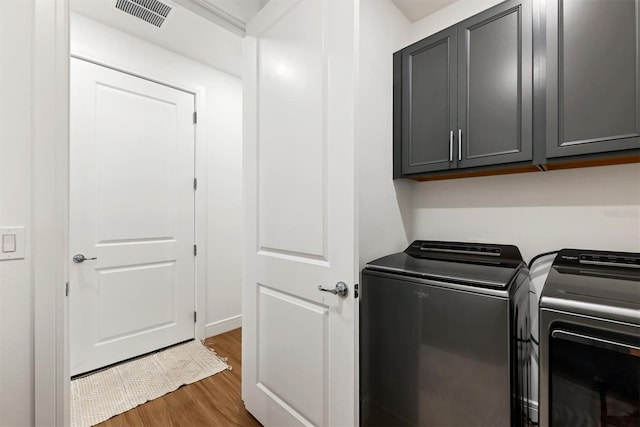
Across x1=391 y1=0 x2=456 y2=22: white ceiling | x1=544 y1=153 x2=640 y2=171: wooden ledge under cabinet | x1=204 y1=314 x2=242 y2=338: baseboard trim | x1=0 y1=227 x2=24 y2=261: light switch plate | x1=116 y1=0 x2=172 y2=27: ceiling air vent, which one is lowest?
x1=204 y1=314 x2=242 y2=338: baseboard trim

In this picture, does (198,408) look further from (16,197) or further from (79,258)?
(16,197)

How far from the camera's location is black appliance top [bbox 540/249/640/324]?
904 mm

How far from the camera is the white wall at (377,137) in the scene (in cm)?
152

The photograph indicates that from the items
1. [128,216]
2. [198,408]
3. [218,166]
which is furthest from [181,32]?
[198,408]

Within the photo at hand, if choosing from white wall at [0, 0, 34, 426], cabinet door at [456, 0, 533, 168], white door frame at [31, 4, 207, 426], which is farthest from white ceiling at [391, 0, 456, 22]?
white wall at [0, 0, 34, 426]

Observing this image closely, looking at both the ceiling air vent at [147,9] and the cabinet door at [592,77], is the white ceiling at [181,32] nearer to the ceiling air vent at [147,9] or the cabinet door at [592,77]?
the ceiling air vent at [147,9]

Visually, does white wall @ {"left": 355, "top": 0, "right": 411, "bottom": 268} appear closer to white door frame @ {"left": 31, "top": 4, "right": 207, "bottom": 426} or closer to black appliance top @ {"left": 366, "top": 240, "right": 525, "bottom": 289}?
black appliance top @ {"left": 366, "top": 240, "right": 525, "bottom": 289}

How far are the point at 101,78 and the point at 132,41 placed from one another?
410mm

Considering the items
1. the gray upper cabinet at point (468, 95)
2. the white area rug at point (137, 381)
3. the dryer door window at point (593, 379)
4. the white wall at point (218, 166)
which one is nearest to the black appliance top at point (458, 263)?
the dryer door window at point (593, 379)

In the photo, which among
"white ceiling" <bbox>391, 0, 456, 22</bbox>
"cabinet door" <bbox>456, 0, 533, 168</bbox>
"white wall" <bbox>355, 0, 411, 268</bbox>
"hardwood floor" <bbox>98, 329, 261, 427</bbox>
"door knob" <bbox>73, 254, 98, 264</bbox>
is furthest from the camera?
"door knob" <bbox>73, 254, 98, 264</bbox>

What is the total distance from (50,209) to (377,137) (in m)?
1.46

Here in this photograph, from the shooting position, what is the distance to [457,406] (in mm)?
1144

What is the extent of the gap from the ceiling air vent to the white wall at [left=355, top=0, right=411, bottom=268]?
1426 mm

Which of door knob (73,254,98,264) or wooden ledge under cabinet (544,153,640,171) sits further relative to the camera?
door knob (73,254,98,264)
